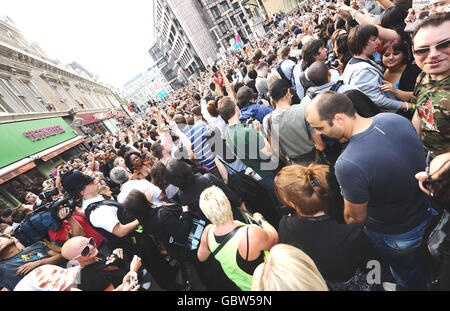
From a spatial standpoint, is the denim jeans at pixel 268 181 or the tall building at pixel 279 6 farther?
the tall building at pixel 279 6

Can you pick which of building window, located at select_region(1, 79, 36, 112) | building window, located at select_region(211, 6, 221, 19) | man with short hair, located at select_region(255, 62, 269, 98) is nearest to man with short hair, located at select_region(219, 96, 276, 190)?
man with short hair, located at select_region(255, 62, 269, 98)

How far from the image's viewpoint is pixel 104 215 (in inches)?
104

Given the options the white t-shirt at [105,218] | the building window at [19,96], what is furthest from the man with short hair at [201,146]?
the building window at [19,96]

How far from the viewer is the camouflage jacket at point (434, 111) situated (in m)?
1.54

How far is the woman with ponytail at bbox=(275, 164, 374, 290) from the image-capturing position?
1.39 metres

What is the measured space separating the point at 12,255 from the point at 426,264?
4.97 meters

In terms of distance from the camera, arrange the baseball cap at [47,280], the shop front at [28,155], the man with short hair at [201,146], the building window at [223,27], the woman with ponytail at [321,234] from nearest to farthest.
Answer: the woman with ponytail at [321,234] < the baseball cap at [47,280] < the man with short hair at [201,146] < the shop front at [28,155] < the building window at [223,27]

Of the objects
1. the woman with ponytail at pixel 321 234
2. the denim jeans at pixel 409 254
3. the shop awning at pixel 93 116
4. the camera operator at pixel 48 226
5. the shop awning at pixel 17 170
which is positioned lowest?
the denim jeans at pixel 409 254

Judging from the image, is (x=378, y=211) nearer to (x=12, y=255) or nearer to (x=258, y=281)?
(x=258, y=281)

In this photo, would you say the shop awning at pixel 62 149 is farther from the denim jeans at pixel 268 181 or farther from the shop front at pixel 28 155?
the denim jeans at pixel 268 181

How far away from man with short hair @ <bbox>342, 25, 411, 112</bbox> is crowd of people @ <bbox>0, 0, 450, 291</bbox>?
0.04 ft

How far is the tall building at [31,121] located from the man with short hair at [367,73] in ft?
47.7

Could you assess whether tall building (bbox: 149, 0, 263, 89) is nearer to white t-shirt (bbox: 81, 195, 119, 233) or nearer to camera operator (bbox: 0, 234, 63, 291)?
white t-shirt (bbox: 81, 195, 119, 233)
